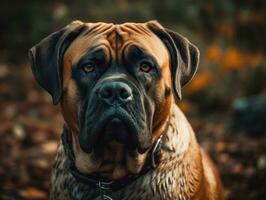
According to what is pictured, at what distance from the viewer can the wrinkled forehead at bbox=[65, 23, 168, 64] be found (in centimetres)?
421

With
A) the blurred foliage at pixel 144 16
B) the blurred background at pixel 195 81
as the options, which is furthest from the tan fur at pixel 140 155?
the blurred foliage at pixel 144 16

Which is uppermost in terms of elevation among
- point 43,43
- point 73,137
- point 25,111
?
point 43,43

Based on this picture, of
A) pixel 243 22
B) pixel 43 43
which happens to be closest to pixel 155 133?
pixel 43 43

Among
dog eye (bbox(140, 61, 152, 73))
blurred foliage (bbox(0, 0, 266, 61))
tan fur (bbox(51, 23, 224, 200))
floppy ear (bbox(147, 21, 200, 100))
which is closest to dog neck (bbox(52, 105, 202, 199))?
tan fur (bbox(51, 23, 224, 200))

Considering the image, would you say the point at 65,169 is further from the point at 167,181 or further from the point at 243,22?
the point at 243,22

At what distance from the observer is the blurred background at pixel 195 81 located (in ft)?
23.4

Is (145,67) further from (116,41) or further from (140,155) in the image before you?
(140,155)

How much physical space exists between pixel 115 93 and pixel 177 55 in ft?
2.02

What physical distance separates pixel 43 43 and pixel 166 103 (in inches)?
33.4

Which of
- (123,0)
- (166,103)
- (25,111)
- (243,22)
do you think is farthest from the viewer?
(123,0)

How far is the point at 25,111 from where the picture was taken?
29.8 ft

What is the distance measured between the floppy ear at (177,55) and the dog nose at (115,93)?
480 mm

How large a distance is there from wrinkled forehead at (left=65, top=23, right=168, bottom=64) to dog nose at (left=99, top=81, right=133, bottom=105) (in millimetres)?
310

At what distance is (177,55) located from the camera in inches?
172
